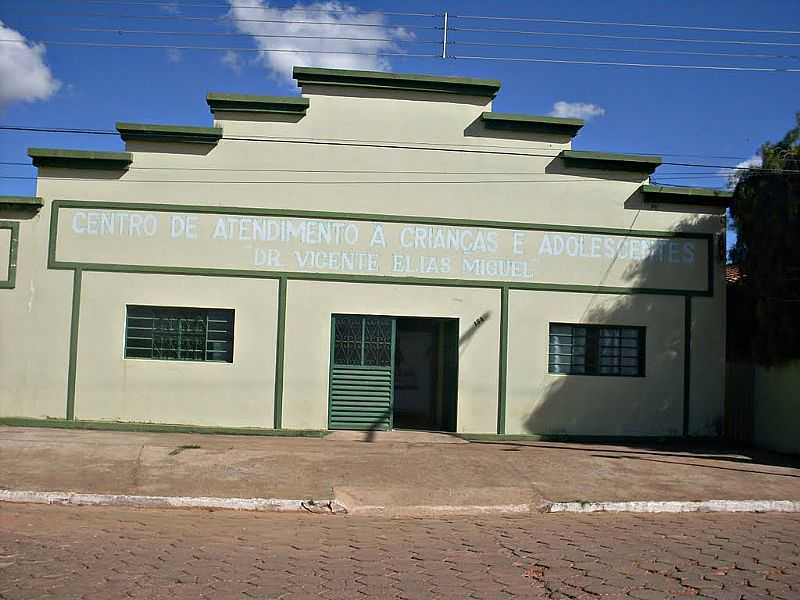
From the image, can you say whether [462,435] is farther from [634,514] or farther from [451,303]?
[634,514]

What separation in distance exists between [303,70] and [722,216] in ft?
25.7

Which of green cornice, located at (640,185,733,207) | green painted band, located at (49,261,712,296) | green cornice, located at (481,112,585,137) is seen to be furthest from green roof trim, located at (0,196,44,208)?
green cornice, located at (640,185,733,207)

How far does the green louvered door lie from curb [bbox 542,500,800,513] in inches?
176

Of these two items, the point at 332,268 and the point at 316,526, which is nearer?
the point at 316,526

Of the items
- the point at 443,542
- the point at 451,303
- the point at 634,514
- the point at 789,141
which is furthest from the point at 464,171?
the point at 443,542

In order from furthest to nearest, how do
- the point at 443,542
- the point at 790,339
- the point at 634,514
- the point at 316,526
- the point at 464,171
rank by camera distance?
the point at 464,171
the point at 790,339
the point at 634,514
the point at 316,526
the point at 443,542

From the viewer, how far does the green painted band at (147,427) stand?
40.8ft

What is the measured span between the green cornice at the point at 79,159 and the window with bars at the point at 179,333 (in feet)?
7.75

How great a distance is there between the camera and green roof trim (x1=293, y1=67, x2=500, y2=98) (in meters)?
13.0

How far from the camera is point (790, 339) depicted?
12.4m

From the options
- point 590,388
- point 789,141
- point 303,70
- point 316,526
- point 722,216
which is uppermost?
point 303,70

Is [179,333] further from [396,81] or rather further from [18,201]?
[396,81]

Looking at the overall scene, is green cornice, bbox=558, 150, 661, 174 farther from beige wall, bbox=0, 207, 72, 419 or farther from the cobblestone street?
beige wall, bbox=0, 207, 72, 419

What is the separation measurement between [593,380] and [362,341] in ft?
13.3
